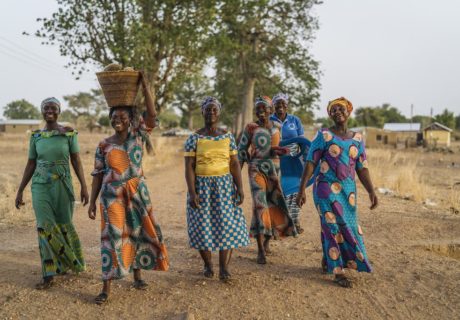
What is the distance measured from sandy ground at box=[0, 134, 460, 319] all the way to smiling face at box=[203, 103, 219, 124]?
4.91 ft

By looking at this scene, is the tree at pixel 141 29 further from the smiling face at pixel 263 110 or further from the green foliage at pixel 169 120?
the green foliage at pixel 169 120

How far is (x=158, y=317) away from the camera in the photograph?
11.8 feet

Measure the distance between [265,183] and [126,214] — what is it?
173cm

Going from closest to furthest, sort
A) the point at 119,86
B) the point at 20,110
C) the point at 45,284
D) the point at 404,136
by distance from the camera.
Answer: the point at 119,86 → the point at 45,284 → the point at 404,136 → the point at 20,110

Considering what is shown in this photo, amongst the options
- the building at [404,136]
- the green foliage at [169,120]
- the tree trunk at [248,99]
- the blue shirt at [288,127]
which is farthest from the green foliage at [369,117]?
the blue shirt at [288,127]

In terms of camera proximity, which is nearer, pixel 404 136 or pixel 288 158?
pixel 288 158

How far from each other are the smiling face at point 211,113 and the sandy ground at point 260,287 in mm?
1497

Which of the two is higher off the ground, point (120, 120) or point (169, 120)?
point (169, 120)

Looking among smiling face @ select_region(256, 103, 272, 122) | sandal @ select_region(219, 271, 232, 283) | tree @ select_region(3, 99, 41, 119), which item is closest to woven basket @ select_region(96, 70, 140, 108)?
smiling face @ select_region(256, 103, 272, 122)

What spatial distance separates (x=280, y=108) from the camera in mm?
5602

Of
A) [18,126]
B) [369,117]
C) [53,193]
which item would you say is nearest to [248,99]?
[53,193]

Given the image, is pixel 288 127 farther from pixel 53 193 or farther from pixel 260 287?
pixel 53 193

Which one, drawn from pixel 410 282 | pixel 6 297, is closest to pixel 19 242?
pixel 6 297

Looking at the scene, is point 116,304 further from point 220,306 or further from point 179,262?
point 179,262
